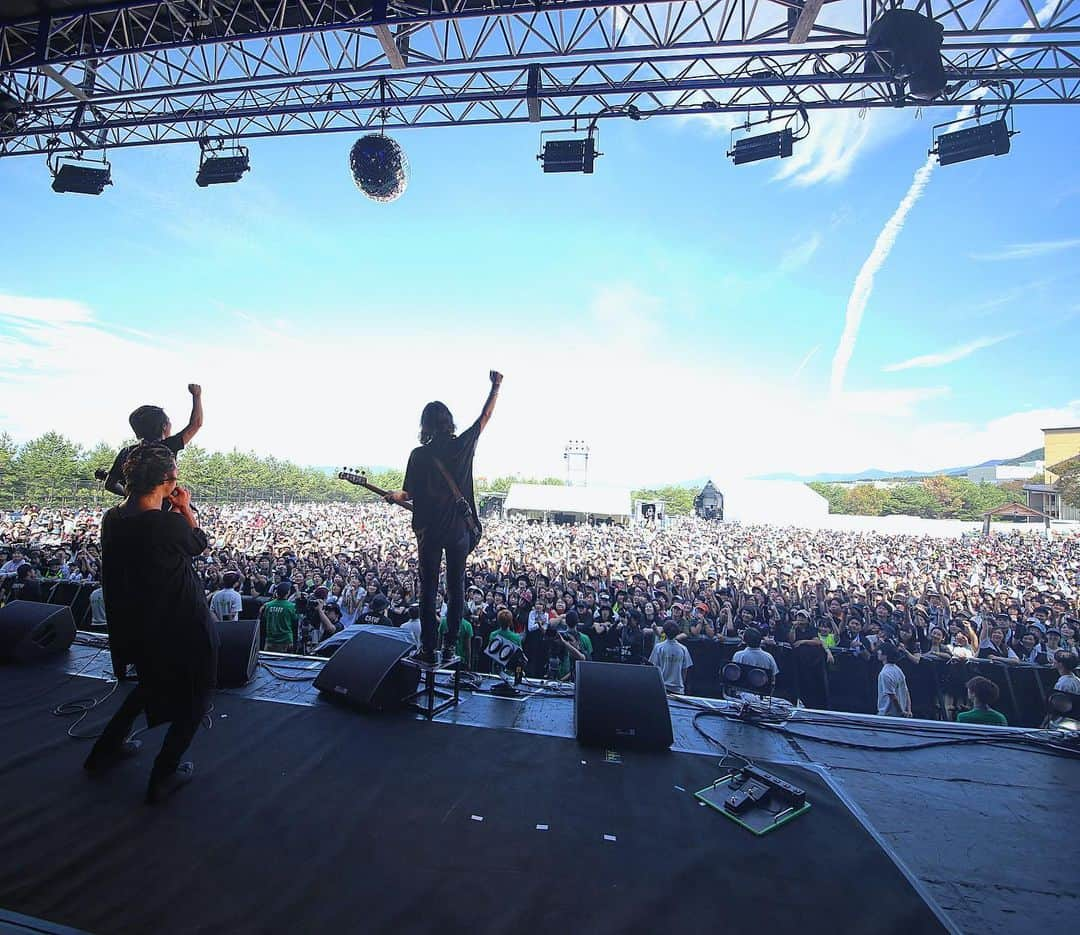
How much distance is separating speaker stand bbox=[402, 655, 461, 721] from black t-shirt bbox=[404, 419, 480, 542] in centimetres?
75

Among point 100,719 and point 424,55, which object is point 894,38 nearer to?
point 424,55

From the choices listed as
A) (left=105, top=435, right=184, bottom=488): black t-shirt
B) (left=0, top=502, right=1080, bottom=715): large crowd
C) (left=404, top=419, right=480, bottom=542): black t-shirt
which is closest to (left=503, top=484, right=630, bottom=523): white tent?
Answer: (left=0, top=502, right=1080, bottom=715): large crowd

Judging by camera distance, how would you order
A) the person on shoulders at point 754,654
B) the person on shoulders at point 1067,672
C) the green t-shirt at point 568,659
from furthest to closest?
the green t-shirt at point 568,659, the person on shoulders at point 754,654, the person on shoulders at point 1067,672

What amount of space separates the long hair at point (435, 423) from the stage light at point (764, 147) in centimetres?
617

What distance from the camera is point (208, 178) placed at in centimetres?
768

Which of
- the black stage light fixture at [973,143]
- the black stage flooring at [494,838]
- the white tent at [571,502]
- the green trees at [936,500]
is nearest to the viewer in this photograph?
the black stage flooring at [494,838]

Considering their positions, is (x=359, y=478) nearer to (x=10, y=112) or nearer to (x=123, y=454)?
(x=123, y=454)

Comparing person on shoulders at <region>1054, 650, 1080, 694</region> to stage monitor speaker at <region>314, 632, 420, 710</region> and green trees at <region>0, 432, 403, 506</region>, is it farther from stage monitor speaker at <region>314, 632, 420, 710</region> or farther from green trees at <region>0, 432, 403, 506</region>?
green trees at <region>0, 432, 403, 506</region>

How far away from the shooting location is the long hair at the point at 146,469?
2152mm

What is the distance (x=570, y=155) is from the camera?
6.96 metres

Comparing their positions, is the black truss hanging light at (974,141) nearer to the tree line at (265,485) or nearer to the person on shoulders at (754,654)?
the person on shoulders at (754,654)

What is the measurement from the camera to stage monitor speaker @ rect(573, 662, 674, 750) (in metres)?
2.71

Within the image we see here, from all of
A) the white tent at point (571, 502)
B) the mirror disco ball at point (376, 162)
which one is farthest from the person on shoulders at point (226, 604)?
the white tent at point (571, 502)

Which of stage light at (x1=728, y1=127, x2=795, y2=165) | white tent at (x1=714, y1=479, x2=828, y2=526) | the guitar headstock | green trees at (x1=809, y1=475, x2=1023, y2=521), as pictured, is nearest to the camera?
the guitar headstock
